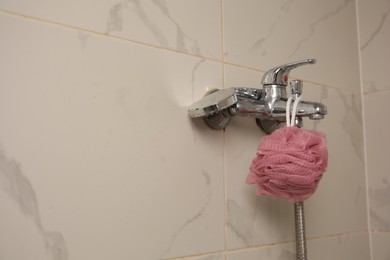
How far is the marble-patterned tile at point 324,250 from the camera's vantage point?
63cm

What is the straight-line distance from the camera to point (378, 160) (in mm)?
842

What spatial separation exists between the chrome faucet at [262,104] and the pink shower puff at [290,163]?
45mm

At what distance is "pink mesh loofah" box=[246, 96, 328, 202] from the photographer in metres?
0.51

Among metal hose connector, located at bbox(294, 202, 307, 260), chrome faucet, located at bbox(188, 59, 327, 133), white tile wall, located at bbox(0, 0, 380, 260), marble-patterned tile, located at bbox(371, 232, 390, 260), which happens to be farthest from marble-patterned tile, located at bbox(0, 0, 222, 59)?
marble-patterned tile, located at bbox(371, 232, 390, 260)

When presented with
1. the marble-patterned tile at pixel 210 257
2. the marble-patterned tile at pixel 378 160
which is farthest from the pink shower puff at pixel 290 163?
the marble-patterned tile at pixel 378 160

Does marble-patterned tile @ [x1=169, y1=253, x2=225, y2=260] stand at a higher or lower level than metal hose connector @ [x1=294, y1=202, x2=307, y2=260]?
lower

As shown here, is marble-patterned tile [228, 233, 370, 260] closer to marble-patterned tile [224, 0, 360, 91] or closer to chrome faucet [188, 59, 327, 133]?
chrome faucet [188, 59, 327, 133]

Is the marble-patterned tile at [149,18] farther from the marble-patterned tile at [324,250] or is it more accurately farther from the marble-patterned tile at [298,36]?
the marble-patterned tile at [324,250]

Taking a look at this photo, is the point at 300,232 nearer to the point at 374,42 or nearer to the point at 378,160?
the point at 378,160

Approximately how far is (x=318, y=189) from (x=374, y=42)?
15.9 inches

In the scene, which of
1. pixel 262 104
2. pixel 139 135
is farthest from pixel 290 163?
pixel 139 135

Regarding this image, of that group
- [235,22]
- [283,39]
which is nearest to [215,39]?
[235,22]

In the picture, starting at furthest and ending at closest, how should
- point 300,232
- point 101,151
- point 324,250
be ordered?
point 324,250 < point 300,232 < point 101,151

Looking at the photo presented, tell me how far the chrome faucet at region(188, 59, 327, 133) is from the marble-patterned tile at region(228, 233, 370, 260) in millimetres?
235
